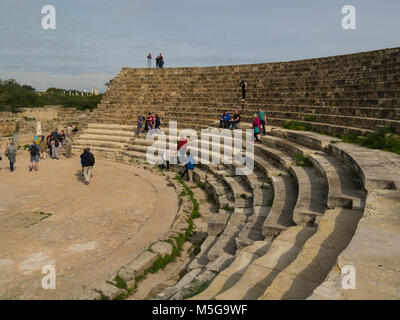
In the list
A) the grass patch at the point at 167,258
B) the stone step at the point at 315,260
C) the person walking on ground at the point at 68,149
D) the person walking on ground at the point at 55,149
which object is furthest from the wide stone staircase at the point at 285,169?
the person walking on ground at the point at 55,149

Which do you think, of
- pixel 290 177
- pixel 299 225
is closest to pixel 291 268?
pixel 299 225

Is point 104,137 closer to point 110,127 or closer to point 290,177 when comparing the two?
point 110,127

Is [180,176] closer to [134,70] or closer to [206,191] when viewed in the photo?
[206,191]

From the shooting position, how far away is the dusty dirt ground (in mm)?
4859

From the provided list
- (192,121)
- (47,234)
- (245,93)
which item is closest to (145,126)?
(192,121)

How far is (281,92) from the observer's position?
15.7 metres

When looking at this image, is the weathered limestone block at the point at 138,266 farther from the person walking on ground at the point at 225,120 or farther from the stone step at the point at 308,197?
the person walking on ground at the point at 225,120

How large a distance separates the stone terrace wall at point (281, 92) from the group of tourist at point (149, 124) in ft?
5.37

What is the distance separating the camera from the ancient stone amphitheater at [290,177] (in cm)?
300

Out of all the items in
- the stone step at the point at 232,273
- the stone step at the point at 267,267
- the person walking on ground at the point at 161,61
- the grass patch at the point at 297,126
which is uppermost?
the person walking on ground at the point at 161,61

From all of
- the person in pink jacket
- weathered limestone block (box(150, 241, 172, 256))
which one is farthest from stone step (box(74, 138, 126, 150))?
weathered limestone block (box(150, 241, 172, 256))

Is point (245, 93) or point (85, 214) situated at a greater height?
point (245, 93)
